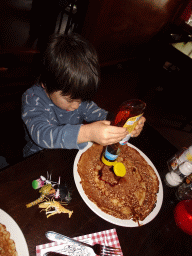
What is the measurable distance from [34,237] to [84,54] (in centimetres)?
85

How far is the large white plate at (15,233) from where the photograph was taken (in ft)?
1.94

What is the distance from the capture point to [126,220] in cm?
79

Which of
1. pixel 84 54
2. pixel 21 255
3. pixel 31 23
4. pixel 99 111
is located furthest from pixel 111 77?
pixel 21 255

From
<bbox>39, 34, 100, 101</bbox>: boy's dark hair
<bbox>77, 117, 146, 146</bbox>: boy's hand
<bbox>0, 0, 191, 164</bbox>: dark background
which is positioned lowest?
<bbox>0, 0, 191, 164</bbox>: dark background

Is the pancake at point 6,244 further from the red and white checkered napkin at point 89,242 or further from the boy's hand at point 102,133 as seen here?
the boy's hand at point 102,133

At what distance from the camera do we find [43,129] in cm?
89

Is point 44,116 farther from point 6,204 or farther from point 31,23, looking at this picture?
point 31,23

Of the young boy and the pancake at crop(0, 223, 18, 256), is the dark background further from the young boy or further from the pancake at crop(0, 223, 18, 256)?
the pancake at crop(0, 223, 18, 256)

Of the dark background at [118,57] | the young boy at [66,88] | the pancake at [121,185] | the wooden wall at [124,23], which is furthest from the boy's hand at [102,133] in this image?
the wooden wall at [124,23]

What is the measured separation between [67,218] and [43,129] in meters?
0.44

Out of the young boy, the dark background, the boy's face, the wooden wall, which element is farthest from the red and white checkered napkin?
the wooden wall

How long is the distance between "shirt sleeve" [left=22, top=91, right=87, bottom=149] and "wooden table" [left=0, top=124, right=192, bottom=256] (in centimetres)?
7

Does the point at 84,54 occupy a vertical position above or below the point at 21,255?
above

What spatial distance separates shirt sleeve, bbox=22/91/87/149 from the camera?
831mm
